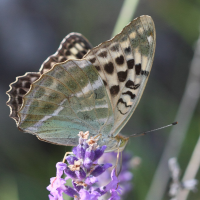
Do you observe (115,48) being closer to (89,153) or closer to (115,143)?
(115,143)

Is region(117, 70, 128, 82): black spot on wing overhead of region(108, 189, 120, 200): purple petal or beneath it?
overhead

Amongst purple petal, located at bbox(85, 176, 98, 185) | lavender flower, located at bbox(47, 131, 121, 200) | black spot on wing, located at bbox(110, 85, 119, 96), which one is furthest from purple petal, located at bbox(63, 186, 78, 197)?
black spot on wing, located at bbox(110, 85, 119, 96)

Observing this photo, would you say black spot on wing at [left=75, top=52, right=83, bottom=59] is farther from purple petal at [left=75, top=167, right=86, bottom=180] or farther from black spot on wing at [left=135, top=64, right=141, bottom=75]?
purple petal at [left=75, top=167, right=86, bottom=180]

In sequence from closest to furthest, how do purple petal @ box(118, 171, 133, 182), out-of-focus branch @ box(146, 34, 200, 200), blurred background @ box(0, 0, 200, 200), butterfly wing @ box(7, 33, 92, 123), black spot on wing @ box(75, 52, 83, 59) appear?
butterfly wing @ box(7, 33, 92, 123) → black spot on wing @ box(75, 52, 83, 59) → purple petal @ box(118, 171, 133, 182) → out-of-focus branch @ box(146, 34, 200, 200) → blurred background @ box(0, 0, 200, 200)

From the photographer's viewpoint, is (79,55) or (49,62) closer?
(49,62)

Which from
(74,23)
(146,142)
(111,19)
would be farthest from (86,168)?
(111,19)

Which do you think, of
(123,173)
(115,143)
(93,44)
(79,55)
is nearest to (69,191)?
(115,143)

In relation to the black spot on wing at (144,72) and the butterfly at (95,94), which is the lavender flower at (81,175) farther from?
the black spot on wing at (144,72)
